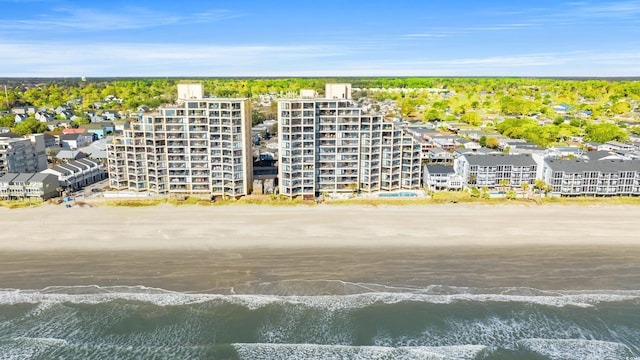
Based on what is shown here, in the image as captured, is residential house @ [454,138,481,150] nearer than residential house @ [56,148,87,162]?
No

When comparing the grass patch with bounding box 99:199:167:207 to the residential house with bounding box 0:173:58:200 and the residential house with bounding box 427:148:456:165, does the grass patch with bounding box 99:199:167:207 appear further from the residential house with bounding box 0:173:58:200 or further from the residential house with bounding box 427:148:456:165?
the residential house with bounding box 427:148:456:165

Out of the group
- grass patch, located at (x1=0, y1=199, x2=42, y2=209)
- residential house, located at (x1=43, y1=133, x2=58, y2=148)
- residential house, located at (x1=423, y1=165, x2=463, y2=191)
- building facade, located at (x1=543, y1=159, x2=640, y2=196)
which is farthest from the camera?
residential house, located at (x1=43, y1=133, x2=58, y2=148)

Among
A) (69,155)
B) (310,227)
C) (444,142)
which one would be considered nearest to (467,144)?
(444,142)

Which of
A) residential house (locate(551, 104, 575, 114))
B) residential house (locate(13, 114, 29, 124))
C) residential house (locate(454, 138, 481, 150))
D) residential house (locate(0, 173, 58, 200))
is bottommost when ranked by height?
residential house (locate(0, 173, 58, 200))

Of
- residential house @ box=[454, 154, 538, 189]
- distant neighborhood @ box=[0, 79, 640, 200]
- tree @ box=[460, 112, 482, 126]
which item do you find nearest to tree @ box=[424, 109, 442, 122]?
tree @ box=[460, 112, 482, 126]

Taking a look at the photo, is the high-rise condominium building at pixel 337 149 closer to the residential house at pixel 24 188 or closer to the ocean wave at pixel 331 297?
the ocean wave at pixel 331 297

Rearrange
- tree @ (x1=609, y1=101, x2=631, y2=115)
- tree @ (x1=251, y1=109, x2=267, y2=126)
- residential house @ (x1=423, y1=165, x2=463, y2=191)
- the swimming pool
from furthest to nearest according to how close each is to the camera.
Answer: tree @ (x1=609, y1=101, x2=631, y2=115) < tree @ (x1=251, y1=109, x2=267, y2=126) < residential house @ (x1=423, y1=165, x2=463, y2=191) < the swimming pool
